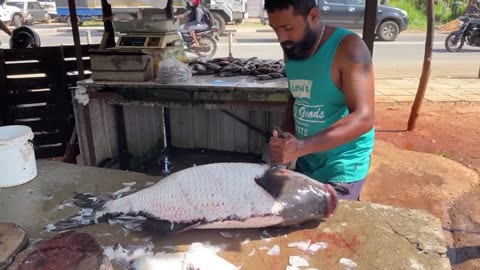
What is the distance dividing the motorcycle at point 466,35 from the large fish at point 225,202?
519 inches

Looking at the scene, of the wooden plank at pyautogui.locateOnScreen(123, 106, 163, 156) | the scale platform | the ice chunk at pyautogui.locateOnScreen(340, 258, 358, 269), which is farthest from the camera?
the wooden plank at pyautogui.locateOnScreen(123, 106, 163, 156)

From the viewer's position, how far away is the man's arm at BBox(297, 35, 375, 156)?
177 centimetres

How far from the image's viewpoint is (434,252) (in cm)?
163

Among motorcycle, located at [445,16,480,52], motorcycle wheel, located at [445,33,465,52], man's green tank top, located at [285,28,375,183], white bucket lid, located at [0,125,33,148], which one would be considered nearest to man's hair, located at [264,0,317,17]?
man's green tank top, located at [285,28,375,183]

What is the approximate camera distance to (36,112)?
5.10 meters

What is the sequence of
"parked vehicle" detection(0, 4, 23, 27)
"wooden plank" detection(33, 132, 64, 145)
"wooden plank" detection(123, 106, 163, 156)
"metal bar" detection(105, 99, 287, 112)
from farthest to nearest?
1. "parked vehicle" detection(0, 4, 23, 27)
2. "wooden plank" detection(33, 132, 64, 145)
3. "wooden plank" detection(123, 106, 163, 156)
4. "metal bar" detection(105, 99, 287, 112)

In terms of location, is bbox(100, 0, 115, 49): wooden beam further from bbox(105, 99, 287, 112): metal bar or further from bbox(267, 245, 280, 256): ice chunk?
bbox(267, 245, 280, 256): ice chunk

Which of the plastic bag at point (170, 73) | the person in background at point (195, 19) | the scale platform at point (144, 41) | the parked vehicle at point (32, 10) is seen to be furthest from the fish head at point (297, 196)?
the parked vehicle at point (32, 10)

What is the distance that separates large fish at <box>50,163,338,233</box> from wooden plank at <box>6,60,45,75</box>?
3737mm

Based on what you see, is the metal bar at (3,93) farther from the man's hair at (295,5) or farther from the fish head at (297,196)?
the fish head at (297,196)

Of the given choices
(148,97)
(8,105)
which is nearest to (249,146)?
(148,97)

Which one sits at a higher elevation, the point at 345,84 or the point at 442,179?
the point at 345,84

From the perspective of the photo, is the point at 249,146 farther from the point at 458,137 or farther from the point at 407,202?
the point at 458,137

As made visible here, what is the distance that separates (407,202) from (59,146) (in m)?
4.27
